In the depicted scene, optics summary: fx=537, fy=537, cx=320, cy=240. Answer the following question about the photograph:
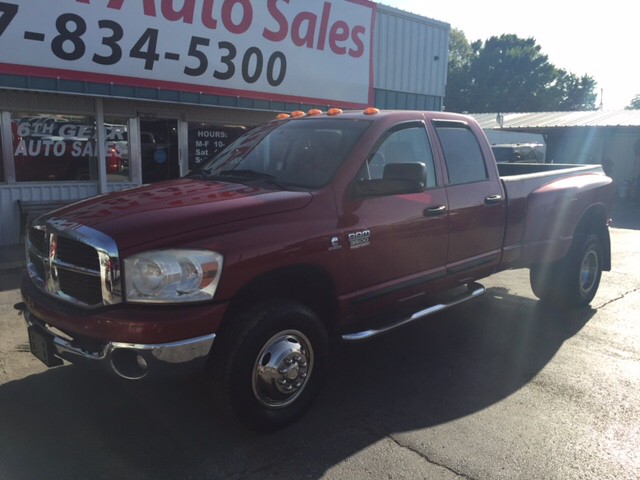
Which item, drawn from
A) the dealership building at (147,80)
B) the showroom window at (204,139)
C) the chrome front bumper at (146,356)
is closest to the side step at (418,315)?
the chrome front bumper at (146,356)

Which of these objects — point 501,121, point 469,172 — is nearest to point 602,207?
point 469,172

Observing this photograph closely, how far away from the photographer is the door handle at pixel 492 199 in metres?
4.59

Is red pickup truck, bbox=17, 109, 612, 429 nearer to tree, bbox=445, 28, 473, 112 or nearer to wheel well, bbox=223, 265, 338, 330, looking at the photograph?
wheel well, bbox=223, 265, 338, 330

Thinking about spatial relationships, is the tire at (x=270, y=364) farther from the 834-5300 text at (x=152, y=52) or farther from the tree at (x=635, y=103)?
the tree at (x=635, y=103)

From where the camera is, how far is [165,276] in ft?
9.00

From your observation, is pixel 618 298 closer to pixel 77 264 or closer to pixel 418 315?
pixel 418 315


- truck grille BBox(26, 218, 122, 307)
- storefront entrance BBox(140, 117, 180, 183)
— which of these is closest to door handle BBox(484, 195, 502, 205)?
truck grille BBox(26, 218, 122, 307)

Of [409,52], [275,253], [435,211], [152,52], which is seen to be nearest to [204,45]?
[152,52]

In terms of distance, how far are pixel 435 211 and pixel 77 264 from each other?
2.50 metres

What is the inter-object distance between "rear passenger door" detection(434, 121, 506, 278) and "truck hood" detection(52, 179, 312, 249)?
1.53 metres

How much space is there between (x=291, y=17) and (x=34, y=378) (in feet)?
27.5

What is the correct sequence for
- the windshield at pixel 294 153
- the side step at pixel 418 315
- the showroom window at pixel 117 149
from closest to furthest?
the side step at pixel 418 315 → the windshield at pixel 294 153 → the showroom window at pixel 117 149

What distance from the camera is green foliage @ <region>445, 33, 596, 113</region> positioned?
194 feet

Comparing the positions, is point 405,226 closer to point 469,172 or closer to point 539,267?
point 469,172
